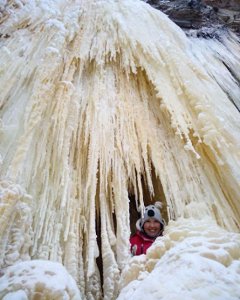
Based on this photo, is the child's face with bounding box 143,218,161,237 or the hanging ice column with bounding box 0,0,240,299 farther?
the child's face with bounding box 143,218,161,237

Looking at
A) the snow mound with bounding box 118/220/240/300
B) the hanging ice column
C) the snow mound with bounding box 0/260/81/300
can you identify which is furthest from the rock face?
the snow mound with bounding box 0/260/81/300

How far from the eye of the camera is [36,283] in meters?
1.43

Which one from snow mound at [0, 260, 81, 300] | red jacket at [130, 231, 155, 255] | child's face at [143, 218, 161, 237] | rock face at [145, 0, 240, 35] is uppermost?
rock face at [145, 0, 240, 35]

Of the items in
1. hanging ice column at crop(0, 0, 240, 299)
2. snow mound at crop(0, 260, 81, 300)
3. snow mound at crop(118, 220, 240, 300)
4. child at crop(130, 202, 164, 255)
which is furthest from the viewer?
child at crop(130, 202, 164, 255)

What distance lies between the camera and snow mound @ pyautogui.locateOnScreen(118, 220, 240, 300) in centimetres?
122

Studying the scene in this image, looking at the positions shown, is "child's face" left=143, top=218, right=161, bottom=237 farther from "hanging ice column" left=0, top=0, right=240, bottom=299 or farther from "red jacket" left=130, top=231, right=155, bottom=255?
"hanging ice column" left=0, top=0, right=240, bottom=299

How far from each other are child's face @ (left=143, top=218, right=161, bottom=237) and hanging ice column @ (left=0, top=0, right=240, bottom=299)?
0.27 m

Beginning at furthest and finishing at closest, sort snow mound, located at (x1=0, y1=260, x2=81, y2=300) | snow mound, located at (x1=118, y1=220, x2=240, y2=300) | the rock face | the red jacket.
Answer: the rock face < the red jacket < snow mound, located at (x1=0, y1=260, x2=81, y2=300) < snow mound, located at (x1=118, y1=220, x2=240, y2=300)

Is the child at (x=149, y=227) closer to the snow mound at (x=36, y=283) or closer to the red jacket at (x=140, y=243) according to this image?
the red jacket at (x=140, y=243)

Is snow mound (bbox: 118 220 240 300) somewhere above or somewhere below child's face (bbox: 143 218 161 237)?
above

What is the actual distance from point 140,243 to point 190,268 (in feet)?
4.65

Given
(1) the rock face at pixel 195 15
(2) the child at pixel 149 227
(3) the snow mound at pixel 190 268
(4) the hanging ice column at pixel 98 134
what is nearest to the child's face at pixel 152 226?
(2) the child at pixel 149 227

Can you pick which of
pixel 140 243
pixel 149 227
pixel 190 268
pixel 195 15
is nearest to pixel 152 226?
pixel 149 227

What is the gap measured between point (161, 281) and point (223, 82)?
300 cm
